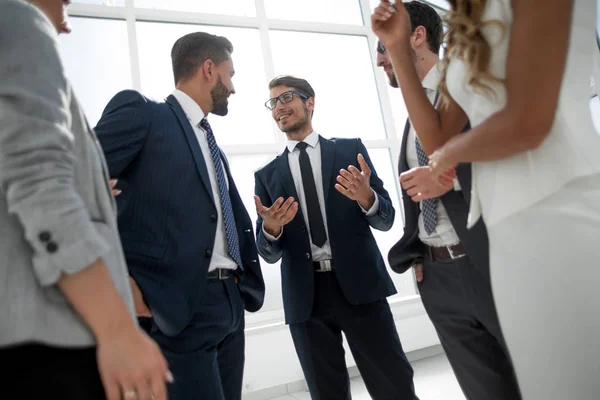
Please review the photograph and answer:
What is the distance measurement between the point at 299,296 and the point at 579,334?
1404mm

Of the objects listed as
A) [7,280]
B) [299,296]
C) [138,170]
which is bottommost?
[299,296]

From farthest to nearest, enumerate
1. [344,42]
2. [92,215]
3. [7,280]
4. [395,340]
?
[344,42]
[395,340]
[92,215]
[7,280]

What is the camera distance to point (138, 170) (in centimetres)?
142

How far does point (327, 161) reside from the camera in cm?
222

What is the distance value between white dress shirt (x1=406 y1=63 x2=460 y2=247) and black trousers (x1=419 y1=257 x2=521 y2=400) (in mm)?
80

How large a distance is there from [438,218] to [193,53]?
4.44ft

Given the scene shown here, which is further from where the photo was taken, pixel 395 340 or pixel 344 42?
pixel 344 42

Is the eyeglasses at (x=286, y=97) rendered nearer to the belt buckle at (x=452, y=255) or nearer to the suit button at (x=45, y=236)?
the belt buckle at (x=452, y=255)

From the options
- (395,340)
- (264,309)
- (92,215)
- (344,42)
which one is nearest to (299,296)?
(395,340)

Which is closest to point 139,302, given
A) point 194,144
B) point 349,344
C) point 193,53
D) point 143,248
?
point 143,248

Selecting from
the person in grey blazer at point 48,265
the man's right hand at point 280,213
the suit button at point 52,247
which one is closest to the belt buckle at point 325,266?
A: the man's right hand at point 280,213

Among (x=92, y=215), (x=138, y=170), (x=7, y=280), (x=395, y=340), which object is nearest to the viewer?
(x=7, y=280)

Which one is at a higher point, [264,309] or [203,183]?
[203,183]

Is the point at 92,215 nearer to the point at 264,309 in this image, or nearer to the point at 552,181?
the point at 552,181
